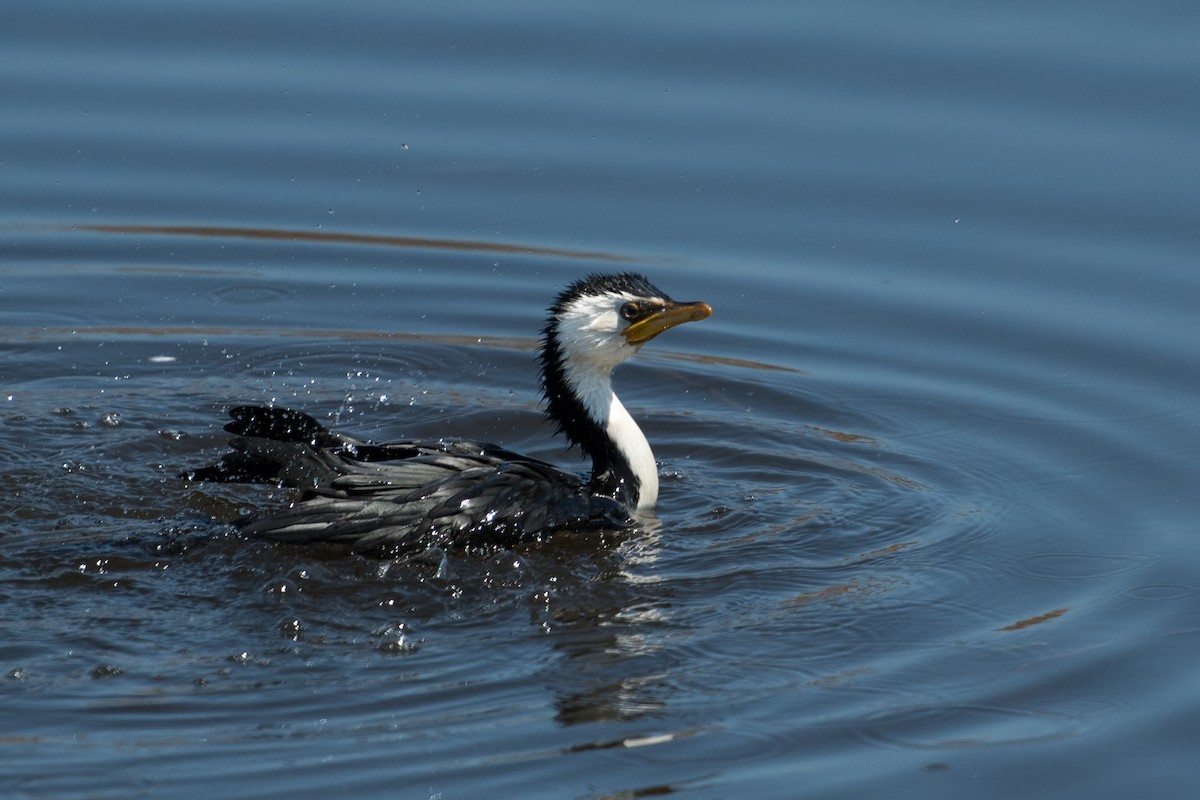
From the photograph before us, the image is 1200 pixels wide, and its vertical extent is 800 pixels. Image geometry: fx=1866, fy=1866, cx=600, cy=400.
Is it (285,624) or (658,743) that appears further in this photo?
(285,624)

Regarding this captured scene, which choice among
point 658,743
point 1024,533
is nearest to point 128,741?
point 658,743

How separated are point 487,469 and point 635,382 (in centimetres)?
275

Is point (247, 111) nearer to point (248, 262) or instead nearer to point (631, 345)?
point (248, 262)

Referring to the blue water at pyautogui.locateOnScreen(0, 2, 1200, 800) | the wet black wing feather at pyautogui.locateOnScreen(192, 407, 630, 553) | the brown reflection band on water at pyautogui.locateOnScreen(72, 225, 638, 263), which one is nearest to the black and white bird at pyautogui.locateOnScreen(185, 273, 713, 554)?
the wet black wing feather at pyautogui.locateOnScreen(192, 407, 630, 553)

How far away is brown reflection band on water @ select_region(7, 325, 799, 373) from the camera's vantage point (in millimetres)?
12195

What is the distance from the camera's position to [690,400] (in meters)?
11.8

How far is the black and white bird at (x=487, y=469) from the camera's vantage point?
9.12 metres

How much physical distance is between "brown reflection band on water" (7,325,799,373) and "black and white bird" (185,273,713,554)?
205 centimetres

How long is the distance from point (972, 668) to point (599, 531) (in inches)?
93.8

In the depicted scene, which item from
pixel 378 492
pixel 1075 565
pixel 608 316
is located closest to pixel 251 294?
pixel 608 316

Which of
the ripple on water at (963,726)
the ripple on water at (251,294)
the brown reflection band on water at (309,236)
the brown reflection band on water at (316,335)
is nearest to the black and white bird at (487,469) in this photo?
the brown reflection band on water at (316,335)

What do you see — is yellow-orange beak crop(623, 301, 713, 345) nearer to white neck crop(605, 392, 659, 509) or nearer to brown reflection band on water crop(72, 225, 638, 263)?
white neck crop(605, 392, 659, 509)

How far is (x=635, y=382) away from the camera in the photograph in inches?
478

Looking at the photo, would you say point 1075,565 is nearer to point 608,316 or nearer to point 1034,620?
point 1034,620
